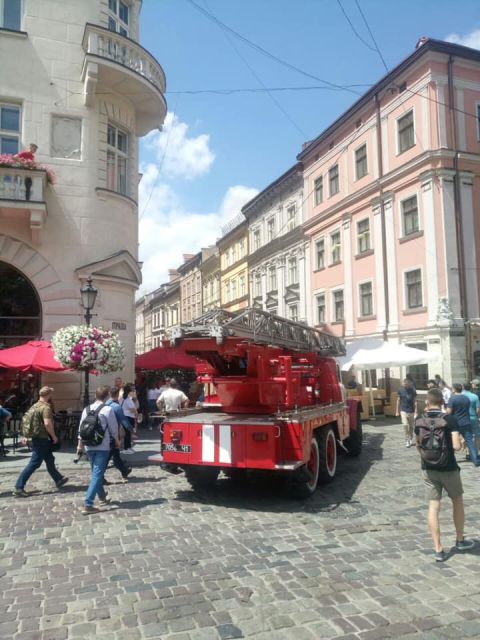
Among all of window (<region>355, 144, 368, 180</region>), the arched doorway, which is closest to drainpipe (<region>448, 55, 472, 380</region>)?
window (<region>355, 144, 368, 180</region>)

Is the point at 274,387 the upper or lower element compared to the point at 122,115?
lower

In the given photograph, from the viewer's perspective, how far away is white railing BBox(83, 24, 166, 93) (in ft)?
52.8

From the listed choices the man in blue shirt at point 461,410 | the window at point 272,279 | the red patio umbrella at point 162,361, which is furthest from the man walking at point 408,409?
the window at point 272,279

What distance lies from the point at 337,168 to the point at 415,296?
10009mm

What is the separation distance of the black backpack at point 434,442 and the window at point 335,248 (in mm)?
24994

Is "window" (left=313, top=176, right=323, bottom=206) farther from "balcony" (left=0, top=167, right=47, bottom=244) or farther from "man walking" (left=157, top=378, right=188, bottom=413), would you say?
"man walking" (left=157, top=378, right=188, bottom=413)

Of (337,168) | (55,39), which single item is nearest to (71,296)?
(55,39)

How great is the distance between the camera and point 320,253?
3247cm

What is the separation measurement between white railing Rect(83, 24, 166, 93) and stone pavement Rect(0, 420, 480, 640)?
43.0 ft

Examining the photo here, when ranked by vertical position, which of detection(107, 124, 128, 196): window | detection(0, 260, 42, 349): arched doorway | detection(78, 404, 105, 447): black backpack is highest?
detection(107, 124, 128, 196): window

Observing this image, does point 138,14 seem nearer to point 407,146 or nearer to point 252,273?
point 407,146

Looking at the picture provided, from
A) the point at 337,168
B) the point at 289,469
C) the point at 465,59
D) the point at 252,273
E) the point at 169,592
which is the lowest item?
the point at 169,592

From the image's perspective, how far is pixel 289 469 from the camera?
24.8ft

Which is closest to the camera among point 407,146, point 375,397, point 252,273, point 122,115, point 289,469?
point 289,469
